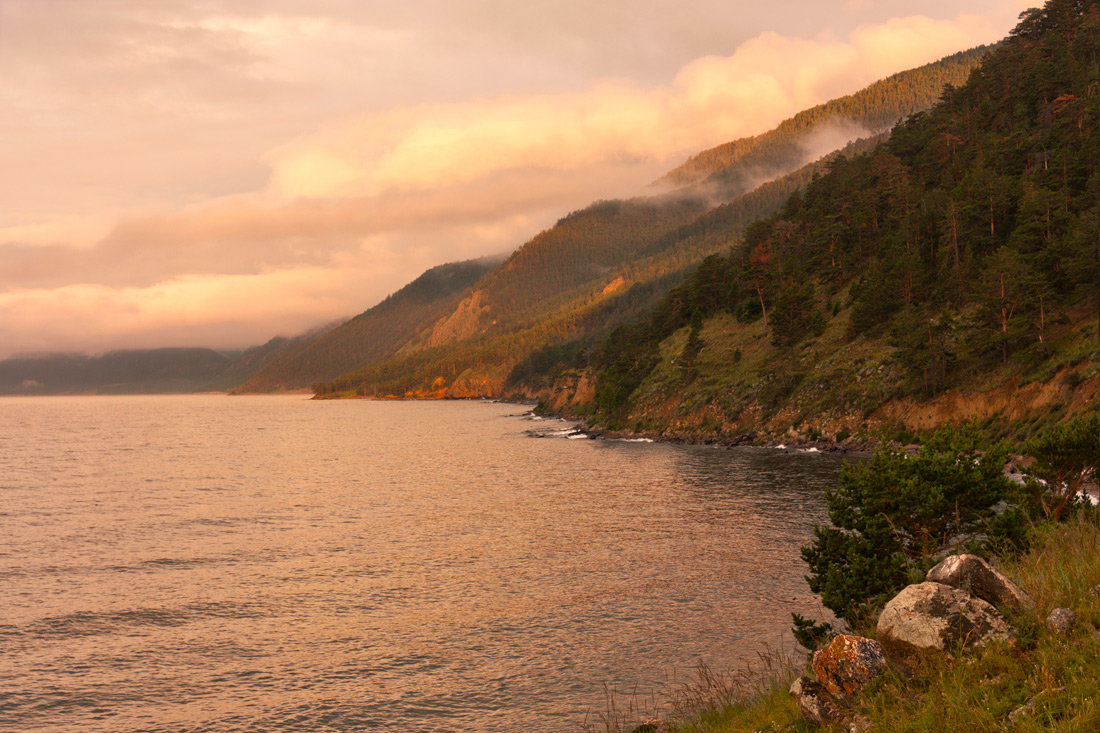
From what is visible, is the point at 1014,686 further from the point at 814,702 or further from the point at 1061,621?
the point at 814,702

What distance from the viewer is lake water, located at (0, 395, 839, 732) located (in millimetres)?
23328

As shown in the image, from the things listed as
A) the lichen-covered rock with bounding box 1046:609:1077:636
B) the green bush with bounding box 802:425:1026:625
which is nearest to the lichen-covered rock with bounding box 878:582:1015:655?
the lichen-covered rock with bounding box 1046:609:1077:636

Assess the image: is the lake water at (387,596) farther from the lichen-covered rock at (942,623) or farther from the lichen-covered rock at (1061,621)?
the lichen-covered rock at (1061,621)

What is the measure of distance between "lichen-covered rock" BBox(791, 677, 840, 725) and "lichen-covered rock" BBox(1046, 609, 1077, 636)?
4.15 meters

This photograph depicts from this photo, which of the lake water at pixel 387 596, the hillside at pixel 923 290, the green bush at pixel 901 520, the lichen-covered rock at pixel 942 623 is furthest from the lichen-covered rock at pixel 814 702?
the hillside at pixel 923 290

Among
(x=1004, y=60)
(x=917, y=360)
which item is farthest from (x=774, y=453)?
(x=1004, y=60)

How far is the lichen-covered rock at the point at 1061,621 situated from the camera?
39.0 feet

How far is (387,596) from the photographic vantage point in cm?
3519

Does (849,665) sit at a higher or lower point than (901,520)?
lower

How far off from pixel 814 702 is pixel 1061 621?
4.69 meters

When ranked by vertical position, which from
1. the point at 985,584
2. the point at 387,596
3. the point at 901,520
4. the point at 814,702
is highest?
the point at 985,584

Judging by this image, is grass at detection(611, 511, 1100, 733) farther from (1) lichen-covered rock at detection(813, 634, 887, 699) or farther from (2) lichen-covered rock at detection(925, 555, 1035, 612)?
(2) lichen-covered rock at detection(925, 555, 1035, 612)

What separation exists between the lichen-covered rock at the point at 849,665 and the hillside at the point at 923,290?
61.9 m

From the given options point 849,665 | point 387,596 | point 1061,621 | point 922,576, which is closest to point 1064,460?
point 922,576
